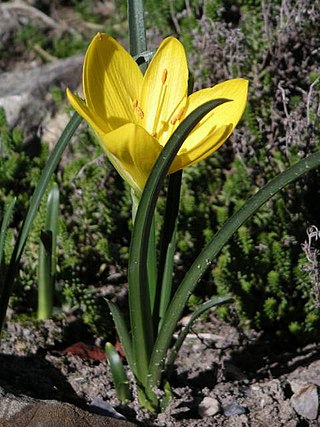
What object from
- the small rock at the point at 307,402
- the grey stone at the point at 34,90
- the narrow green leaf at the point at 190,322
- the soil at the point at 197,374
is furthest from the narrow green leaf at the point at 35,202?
the grey stone at the point at 34,90

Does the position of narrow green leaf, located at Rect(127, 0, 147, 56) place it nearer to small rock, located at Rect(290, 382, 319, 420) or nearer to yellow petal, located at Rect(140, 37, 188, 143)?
yellow petal, located at Rect(140, 37, 188, 143)

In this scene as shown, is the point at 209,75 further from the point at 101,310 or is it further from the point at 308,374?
the point at 308,374

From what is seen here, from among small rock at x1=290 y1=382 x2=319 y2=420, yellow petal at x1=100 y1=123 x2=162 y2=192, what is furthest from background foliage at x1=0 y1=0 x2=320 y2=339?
yellow petal at x1=100 y1=123 x2=162 y2=192

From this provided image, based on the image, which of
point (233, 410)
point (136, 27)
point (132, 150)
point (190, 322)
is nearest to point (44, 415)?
point (190, 322)

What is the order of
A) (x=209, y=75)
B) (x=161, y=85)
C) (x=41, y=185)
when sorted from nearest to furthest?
(x=161, y=85), (x=41, y=185), (x=209, y=75)

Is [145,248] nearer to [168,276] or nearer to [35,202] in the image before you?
[168,276]

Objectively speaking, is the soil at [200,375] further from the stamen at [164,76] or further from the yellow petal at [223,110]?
the stamen at [164,76]

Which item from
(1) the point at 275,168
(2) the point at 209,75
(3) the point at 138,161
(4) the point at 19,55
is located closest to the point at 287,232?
(1) the point at 275,168
